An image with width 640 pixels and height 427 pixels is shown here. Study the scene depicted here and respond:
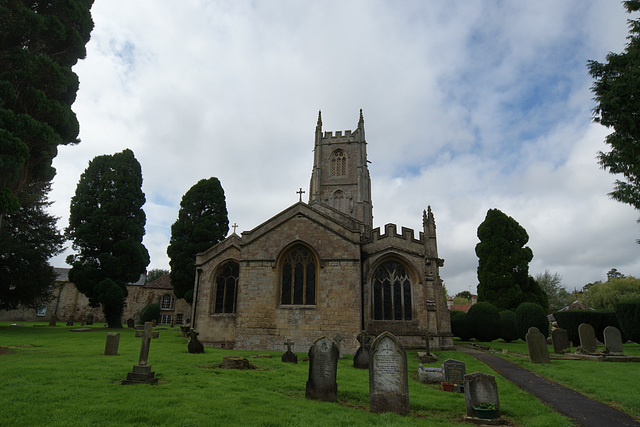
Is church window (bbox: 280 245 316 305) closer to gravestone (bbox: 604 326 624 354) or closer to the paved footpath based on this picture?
the paved footpath

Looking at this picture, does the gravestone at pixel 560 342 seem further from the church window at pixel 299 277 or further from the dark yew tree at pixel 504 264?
the dark yew tree at pixel 504 264

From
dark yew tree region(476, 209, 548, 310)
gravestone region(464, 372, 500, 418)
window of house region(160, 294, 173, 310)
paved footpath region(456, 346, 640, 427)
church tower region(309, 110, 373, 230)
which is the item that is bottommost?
paved footpath region(456, 346, 640, 427)

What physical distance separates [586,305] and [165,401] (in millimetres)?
55277

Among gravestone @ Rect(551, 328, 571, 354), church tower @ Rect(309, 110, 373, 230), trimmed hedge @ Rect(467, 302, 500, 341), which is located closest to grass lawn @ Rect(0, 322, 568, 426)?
gravestone @ Rect(551, 328, 571, 354)

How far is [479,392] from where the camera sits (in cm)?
715

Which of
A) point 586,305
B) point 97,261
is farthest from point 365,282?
point 586,305

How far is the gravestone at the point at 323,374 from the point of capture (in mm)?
8023

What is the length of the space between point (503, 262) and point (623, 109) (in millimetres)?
20769

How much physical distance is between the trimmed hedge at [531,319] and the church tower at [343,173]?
20.6 meters

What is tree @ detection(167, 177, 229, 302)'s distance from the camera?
89.6 feet

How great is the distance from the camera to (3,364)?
32.9 ft

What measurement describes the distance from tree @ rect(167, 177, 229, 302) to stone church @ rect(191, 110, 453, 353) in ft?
19.7

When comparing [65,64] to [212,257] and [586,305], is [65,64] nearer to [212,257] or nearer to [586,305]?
[212,257]

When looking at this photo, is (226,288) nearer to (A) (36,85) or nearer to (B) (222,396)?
(A) (36,85)
